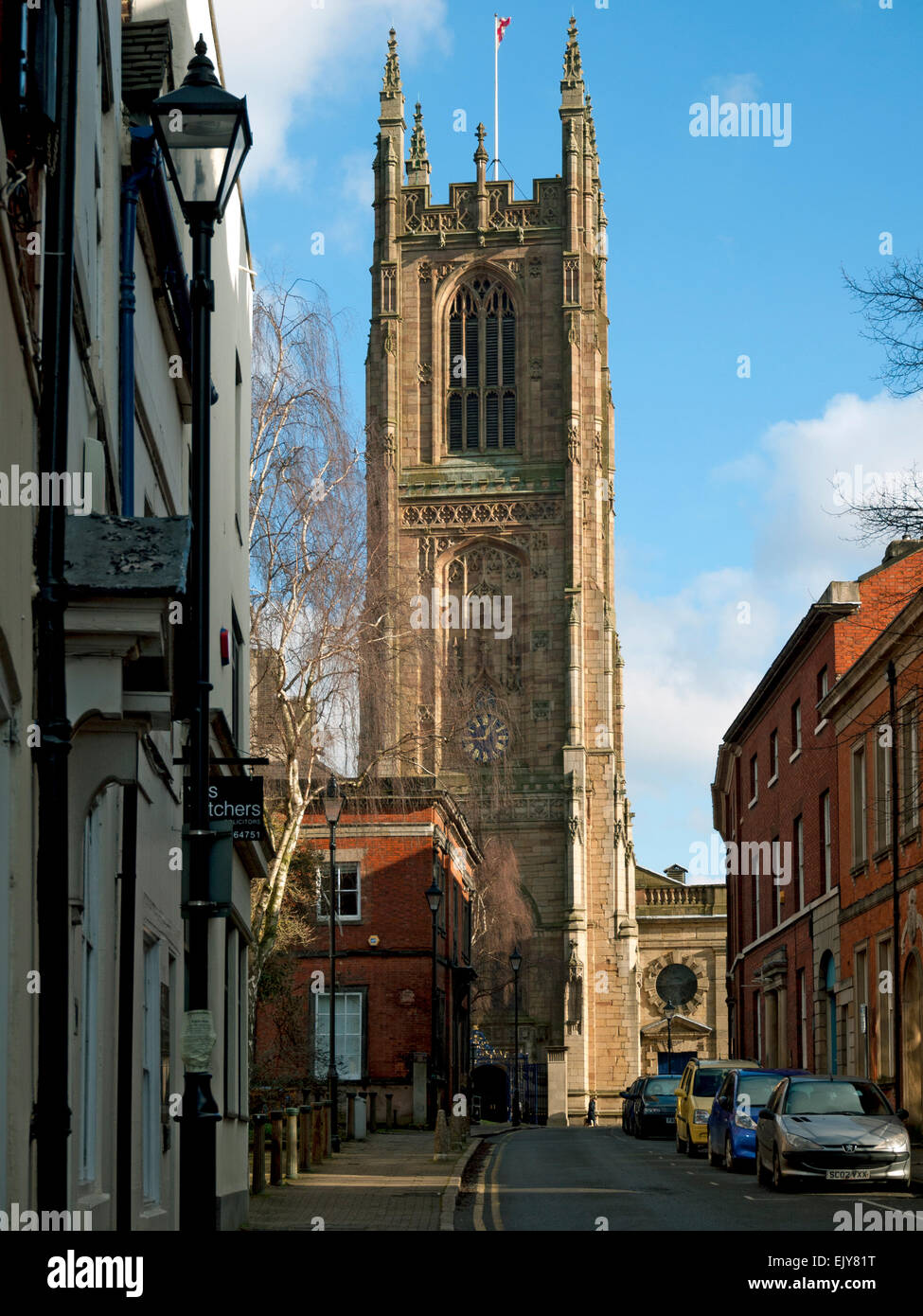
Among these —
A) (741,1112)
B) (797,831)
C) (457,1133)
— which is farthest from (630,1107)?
(741,1112)

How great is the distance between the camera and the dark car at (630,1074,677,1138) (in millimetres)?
39812

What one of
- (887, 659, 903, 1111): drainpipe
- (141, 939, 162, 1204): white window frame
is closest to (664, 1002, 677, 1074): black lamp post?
(887, 659, 903, 1111): drainpipe

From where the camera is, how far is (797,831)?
42.2 meters

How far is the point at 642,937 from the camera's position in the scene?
288ft

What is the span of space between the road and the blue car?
34 cm

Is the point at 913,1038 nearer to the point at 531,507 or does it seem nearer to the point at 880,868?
the point at 880,868

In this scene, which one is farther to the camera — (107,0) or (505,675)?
(505,675)

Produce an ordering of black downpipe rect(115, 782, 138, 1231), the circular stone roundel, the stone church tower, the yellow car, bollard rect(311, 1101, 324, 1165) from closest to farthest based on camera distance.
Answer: black downpipe rect(115, 782, 138, 1231)
bollard rect(311, 1101, 324, 1165)
the yellow car
the stone church tower
the circular stone roundel

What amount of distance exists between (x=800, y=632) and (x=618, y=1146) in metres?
11.7

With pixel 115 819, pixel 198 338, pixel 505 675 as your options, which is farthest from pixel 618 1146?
pixel 505 675

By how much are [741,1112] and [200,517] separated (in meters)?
17.2

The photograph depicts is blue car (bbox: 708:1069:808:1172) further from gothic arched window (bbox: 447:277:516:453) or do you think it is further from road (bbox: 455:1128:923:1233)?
gothic arched window (bbox: 447:277:516:453)

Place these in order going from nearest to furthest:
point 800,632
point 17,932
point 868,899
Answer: point 17,932 → point 868,899 → point 800,632

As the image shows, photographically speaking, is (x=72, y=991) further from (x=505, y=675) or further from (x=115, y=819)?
(x=505, y=675)
